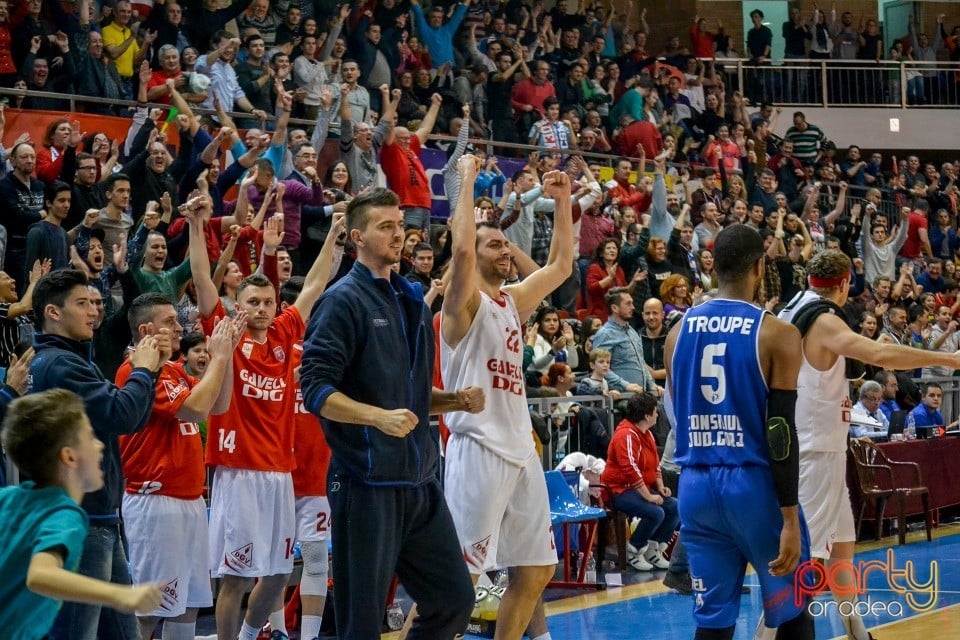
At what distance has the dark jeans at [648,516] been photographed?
11469mm

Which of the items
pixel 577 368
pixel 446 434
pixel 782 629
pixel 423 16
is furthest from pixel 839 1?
pixel 782 629

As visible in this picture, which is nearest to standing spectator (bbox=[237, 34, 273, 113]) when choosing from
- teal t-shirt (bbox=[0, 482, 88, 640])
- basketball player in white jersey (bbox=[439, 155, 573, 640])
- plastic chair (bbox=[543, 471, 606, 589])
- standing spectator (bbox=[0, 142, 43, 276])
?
standing spectator (bbox=[0, 142, 43, 276])

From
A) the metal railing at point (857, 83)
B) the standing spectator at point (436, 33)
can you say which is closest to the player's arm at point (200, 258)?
the standing spectator at point (436, 33)

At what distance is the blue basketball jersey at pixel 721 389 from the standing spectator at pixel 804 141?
2044 cm

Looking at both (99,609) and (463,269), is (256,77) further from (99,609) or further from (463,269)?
(99,609)

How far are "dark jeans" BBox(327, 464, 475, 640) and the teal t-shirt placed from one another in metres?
1.64

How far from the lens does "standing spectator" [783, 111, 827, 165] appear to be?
82.8 feet

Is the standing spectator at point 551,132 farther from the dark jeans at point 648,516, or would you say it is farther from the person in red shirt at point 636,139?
the dark jeans at point 648,516

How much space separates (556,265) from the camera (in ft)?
23.6

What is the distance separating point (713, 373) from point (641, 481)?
19.8 feet

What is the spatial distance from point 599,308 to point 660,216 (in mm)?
2640

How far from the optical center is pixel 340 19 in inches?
666

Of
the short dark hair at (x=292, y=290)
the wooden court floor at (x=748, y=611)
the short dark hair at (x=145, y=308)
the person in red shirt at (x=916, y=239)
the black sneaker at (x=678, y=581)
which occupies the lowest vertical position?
the wooden court floor at (x=748, y=611)

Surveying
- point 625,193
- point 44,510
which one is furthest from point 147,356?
point 625,193
